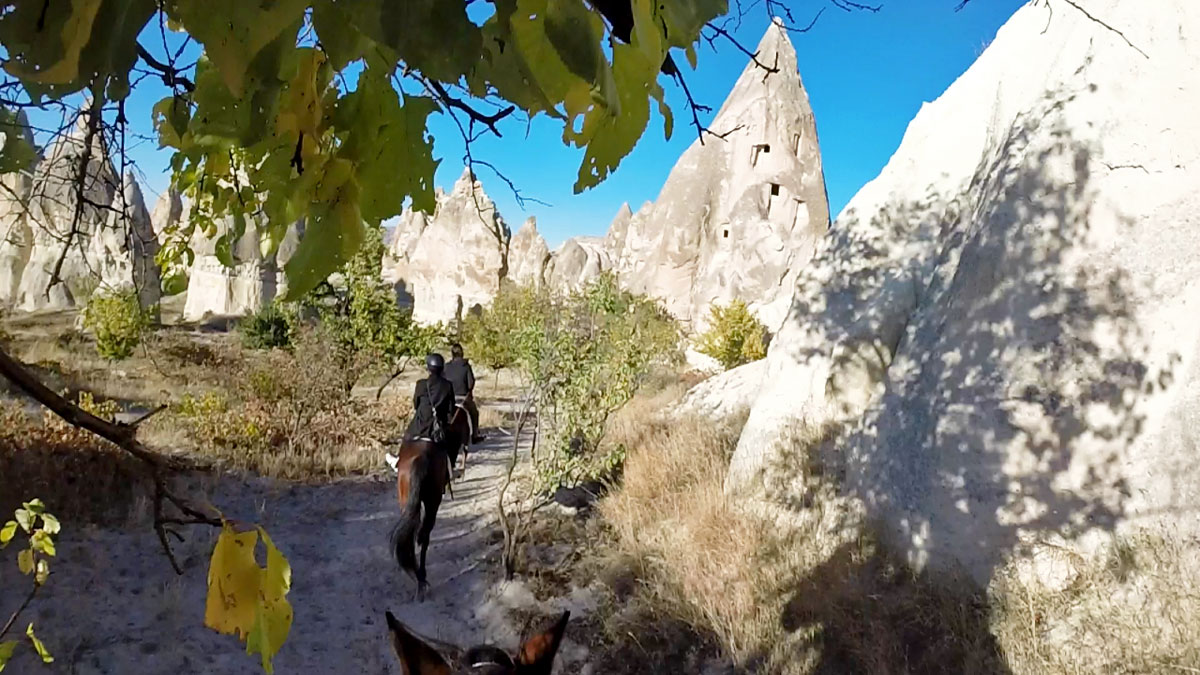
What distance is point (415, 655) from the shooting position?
1.39 meters

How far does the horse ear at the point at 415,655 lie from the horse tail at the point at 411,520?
374cm

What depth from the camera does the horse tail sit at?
4945 millimetres

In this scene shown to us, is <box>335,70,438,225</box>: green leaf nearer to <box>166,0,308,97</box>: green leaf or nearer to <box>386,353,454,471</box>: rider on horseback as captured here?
<box>166,0,308,97</box>: green leaf

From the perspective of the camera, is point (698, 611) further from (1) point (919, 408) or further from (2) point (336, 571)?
(2) point (336, 571)

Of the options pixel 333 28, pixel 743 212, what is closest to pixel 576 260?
pixel 743 212

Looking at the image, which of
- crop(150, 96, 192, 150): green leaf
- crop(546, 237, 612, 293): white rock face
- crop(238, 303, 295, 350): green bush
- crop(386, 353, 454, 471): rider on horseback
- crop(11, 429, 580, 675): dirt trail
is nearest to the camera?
crop(150, 96, 192, 150): green leaf

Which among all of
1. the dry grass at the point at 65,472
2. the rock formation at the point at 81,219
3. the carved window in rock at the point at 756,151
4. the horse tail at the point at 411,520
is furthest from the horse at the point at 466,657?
the carved window in rock at the point at 756,151

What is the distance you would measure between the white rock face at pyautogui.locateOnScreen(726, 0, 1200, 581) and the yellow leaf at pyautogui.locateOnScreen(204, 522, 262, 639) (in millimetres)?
4239

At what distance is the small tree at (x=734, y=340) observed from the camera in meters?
15.9

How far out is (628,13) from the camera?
2.40ft

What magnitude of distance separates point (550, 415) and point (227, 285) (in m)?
31.8

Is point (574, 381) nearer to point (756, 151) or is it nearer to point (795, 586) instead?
point (795, 586)

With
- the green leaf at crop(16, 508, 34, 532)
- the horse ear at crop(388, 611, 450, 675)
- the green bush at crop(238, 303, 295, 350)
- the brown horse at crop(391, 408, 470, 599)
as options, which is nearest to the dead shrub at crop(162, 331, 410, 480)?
the brown horse at crop(391, 408, 470, 599)

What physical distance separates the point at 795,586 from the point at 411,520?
2683mm
